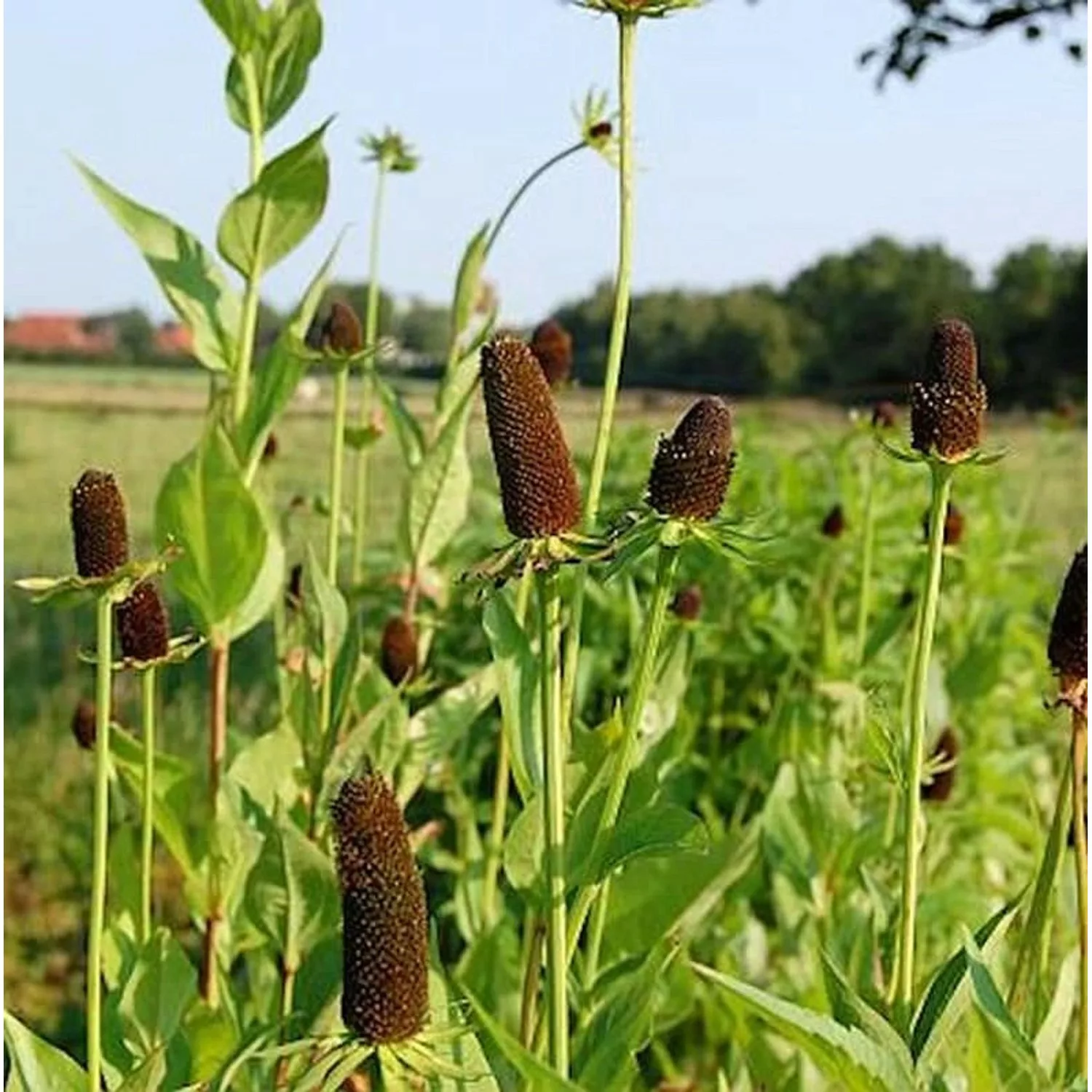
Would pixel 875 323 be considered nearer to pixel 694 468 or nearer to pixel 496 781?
pixel 496 781

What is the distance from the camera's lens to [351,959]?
1.59ft

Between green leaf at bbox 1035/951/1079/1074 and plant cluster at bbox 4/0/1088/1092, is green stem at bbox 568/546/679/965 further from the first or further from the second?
green leaf at bbox 1035/951/1079/1074

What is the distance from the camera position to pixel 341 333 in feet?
2.90

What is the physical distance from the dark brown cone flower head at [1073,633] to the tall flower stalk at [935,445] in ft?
0.15

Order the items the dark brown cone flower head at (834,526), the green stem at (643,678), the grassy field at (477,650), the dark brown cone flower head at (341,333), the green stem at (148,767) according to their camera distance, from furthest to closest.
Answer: the grassy field at (477,650) → the dark brown cone flower head at (834,526) → the dark brown cone flower head at (341,333) → the green stem at (148,767) → the green stem at (643,678)

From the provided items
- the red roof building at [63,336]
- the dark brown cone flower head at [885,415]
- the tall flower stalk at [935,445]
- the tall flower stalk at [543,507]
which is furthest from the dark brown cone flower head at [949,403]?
the red roof building at [63,336]

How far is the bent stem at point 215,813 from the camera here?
2.63 ft

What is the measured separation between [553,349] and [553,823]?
1.46 feet

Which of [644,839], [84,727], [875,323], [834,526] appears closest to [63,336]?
[875,323]

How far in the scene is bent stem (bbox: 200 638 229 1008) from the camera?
31.5 inches

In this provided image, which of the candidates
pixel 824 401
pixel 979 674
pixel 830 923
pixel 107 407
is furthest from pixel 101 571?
pixel 824 401

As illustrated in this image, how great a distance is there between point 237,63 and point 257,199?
0.07 metres

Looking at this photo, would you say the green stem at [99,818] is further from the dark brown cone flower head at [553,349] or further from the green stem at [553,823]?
the dark brown cone flower head at [553,349]

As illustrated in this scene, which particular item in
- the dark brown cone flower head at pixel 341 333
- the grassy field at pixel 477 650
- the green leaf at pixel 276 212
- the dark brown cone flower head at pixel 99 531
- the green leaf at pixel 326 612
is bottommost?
the grassy field at pixel 477 650
